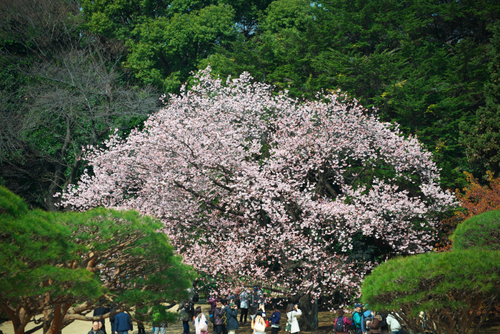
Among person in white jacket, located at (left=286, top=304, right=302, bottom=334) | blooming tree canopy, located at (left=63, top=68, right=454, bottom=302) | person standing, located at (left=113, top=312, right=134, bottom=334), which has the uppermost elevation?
blooming tree canopy, located at (left=63, top=68, right=454, bottom=302)

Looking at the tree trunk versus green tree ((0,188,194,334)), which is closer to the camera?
green tree ((0,188,194,334))

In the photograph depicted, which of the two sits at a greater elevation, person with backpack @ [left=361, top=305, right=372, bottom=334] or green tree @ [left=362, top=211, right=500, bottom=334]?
green tree @ [left=362, top=211, right=500, bottom=334]

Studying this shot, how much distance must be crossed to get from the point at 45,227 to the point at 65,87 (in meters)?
20.0

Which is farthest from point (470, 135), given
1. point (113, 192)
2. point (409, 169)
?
point (113, 192)

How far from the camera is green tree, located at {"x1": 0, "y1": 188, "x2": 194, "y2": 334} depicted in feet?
19.2

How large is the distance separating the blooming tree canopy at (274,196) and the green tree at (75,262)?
16.7 feet

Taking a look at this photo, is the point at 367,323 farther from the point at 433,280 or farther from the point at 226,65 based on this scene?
the point at 226,65

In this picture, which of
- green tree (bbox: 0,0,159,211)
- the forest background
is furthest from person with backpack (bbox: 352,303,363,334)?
green tree (bbox: 0,0,159,211)

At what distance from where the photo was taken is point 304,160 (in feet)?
51.5

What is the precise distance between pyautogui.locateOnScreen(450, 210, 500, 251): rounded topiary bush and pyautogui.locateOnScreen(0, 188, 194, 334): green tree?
6.09 meters

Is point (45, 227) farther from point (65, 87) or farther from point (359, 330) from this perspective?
point (65, 87)

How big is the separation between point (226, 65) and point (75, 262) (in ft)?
59.5

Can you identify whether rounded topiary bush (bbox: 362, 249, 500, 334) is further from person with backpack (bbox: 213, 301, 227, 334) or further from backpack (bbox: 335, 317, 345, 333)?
person with backpack (bbox: 213, 301, 227, 334)

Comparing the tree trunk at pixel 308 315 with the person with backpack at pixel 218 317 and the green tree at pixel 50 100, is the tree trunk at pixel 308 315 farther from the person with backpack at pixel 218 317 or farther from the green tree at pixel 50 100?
the green tree at pixel 50 100
